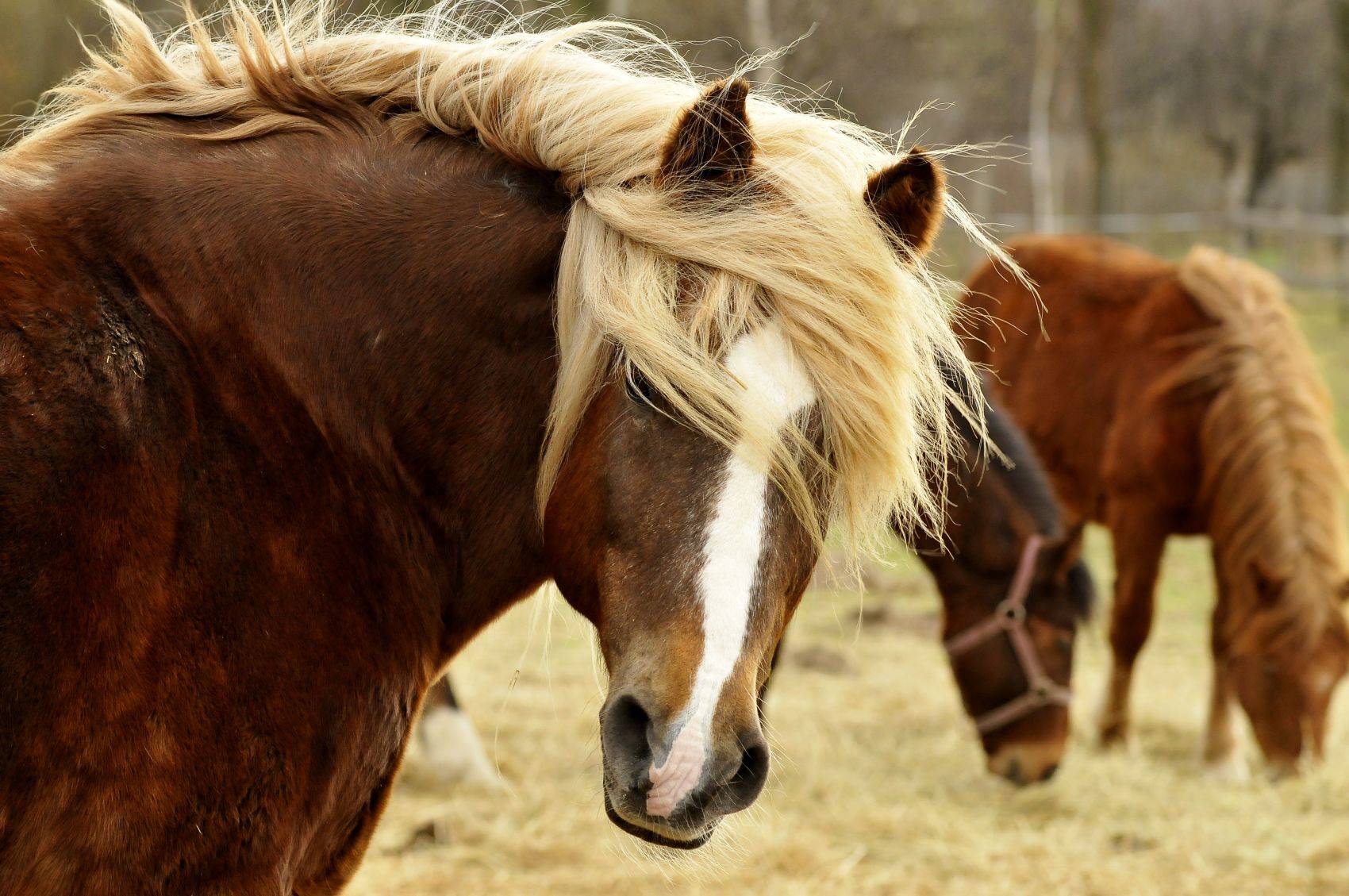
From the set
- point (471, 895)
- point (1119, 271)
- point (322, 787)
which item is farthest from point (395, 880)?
point (1119, 271)

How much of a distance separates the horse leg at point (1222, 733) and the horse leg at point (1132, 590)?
1.55 ft

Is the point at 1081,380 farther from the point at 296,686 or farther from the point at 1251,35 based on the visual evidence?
the point at 1251,35

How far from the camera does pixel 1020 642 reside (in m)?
5.20

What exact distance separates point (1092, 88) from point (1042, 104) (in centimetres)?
468

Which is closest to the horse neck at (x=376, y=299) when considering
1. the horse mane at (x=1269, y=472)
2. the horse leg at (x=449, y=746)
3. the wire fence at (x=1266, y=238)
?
the horse leg at (x=449, y=746)

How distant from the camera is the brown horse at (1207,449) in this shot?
5.58 metres

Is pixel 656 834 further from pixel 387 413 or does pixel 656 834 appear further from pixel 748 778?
pixel 387 413

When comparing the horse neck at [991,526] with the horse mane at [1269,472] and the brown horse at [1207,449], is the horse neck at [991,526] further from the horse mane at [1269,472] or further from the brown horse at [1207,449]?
the horse mane at [1269,472]

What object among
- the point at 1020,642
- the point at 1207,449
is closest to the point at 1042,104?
the point at 1207,449

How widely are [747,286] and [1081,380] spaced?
599cm

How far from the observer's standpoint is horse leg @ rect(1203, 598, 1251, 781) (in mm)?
5797

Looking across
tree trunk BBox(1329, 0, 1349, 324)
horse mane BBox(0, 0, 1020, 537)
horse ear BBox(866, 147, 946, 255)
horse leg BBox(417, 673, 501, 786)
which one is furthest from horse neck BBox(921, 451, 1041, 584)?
tree trunk BBox(1329, 0, 1349, 324)

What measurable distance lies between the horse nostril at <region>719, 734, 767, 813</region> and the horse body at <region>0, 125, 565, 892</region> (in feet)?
1.89

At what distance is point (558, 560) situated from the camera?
1.87m
